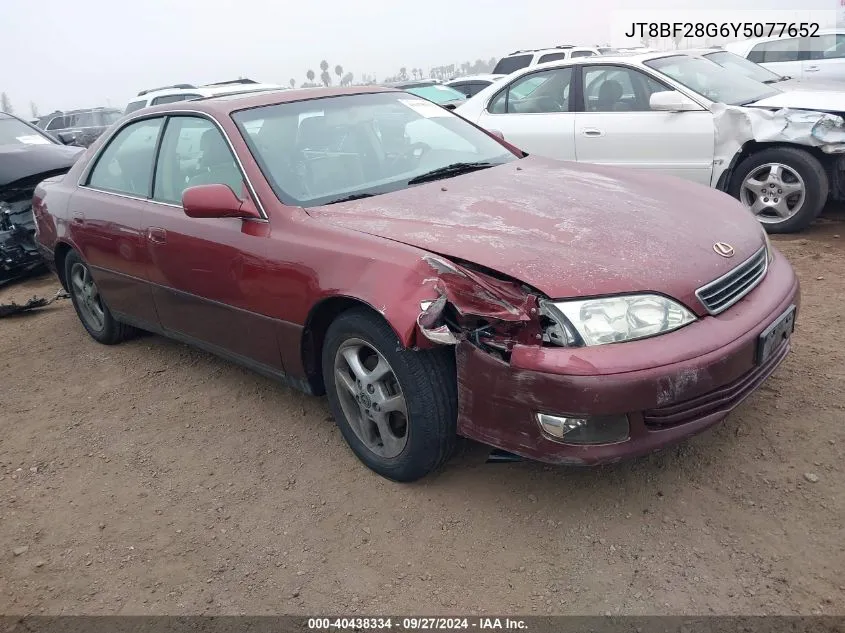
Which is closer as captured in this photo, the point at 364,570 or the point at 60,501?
the point at 364,570

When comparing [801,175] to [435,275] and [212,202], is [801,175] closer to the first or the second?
[435,275]

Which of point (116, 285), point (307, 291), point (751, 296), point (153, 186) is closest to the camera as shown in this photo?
point (751, 296)

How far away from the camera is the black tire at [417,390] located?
2.60 m

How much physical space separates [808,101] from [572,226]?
3.96 meters

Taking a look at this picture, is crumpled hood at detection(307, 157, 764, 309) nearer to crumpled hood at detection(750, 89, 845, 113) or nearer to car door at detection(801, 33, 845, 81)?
crumpled hood at detection(750, 89, 845, 113)

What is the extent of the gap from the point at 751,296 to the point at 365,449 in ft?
5.42

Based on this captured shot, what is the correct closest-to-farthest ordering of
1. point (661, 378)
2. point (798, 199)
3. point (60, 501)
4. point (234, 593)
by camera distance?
point (661, 378), point (234, 593), point (60, 501), point (798, 199)

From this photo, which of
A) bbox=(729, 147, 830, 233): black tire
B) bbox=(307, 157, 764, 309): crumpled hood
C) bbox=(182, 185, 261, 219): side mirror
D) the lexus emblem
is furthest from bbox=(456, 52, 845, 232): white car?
bbox=(182, 185, 261, 219): side mirror

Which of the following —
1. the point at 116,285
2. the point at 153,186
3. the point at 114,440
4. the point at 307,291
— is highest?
the point at 153,186

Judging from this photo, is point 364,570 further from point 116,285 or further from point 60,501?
point 116,285

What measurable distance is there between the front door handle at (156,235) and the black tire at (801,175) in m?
4.38

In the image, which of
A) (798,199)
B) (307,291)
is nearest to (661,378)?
(307,291)

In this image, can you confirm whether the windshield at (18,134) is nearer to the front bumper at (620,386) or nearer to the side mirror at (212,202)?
the side mirror at (212,202)

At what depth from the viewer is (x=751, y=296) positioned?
2.72 m
